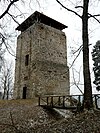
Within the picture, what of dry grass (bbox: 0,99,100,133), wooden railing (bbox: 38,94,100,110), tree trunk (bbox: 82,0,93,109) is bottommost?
dry grass (bbox: 0,99,100,133)

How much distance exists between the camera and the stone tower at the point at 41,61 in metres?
21.3

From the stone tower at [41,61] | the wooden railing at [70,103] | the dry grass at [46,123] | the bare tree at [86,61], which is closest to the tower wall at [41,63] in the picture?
the stone tower at [41,61]

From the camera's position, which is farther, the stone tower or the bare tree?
the stone tower

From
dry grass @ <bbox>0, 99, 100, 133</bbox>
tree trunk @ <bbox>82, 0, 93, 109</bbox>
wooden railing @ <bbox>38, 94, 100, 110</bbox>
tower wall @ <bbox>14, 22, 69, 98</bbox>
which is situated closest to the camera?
dry grass @ <bbox>0, 99, 100, 133</bbox>

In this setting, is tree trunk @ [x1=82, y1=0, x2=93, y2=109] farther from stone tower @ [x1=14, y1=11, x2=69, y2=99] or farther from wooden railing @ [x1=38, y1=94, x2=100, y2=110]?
stone tower @ [x1=14, y1=11, x2=69, y2=99]

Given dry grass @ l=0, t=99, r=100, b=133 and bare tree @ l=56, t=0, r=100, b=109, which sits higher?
bare tree @ l=56, t=0, r=100, b=109

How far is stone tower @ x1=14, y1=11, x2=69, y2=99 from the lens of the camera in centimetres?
2130

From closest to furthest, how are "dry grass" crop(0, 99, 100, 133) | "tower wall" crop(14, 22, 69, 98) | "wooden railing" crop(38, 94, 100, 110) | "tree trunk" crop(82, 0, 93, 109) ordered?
"dry grass" crop(0, 99, 100, 133)
"tree trunk" crop(82, 0, 93, 109)
"wooden railing" crop(38, 94, 100, 110)
"tower wall" crop(14, 22, 69, 98)

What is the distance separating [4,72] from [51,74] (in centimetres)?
1824

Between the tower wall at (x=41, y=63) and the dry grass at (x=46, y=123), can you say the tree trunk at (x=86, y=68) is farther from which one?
the tower wall at (x=41, y=63)

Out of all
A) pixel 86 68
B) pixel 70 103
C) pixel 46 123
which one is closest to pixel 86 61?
pixel 86 68

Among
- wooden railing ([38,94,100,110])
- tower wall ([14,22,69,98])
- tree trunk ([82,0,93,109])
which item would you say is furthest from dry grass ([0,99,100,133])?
tower wall ([14,22,69,98])

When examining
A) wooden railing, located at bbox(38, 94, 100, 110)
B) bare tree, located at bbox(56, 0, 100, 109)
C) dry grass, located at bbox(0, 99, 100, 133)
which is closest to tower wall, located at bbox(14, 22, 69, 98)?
wooden railing, located at bbox(38, 94, 100, 110)

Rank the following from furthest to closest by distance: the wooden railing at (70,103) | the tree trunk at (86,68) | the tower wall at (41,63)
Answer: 1. the tower wall at (41,63)
2. the wooden railing at (70,103)
3. the tree trunk at (86,68)
